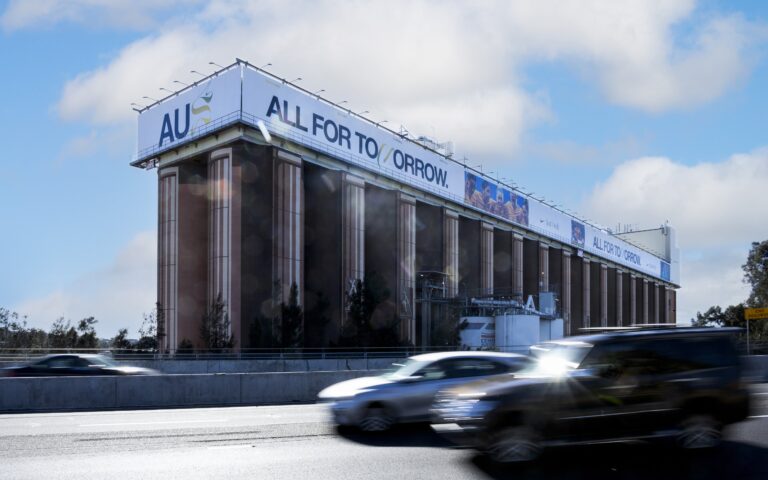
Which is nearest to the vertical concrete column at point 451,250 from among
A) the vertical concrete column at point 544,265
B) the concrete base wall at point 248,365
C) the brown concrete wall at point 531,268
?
the brown concrete wall at point 531,268

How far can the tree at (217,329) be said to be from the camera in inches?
1731

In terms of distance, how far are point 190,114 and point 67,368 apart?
102ft

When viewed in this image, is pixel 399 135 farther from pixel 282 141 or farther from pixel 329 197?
pixel 282 141

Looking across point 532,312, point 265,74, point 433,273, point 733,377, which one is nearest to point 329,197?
point 265,74

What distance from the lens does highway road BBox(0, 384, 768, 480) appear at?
859 cm

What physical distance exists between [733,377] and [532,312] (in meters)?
54.1

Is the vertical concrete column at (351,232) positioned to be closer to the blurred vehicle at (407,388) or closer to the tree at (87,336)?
the tree at (87,336)

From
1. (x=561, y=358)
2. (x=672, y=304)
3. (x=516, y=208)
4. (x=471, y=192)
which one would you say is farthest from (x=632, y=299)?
(x=561, y=358)

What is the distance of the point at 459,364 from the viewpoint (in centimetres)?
1279

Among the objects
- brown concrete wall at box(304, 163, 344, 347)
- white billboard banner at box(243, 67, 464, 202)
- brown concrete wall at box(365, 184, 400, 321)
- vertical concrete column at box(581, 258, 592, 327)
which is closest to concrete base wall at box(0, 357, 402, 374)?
brown concrete wall at box(304, 163, 344, 347)

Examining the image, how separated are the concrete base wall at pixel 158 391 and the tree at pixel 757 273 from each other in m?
64.4

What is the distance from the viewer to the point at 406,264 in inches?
2287

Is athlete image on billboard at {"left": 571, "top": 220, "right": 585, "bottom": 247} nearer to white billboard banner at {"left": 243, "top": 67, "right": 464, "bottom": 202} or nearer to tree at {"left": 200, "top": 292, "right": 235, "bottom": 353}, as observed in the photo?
white billboard banner at {"left": 243, "top": 67, "right": 464, "bottom": 202}

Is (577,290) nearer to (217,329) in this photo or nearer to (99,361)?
(217,329)
